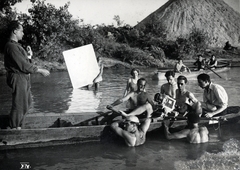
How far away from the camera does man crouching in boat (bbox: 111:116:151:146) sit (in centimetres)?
420

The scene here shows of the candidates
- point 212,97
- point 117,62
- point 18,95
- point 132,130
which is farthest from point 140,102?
point 117,62

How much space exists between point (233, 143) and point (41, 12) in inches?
398

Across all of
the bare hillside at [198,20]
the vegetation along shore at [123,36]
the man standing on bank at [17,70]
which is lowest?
the man standing on bank at [17,70]

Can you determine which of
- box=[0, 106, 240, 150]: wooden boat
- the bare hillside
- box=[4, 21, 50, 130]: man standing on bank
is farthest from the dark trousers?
the bare hillside

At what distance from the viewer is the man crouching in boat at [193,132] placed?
4426 millimetres

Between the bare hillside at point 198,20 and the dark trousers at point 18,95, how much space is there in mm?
14579

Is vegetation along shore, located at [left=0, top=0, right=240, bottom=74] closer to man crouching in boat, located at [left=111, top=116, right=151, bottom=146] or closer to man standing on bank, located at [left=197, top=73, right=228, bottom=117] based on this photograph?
man standing on bank, located at [left=197, top=73, right=228, bottom=117]

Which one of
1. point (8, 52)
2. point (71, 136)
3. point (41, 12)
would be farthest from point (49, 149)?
point (41, 12)

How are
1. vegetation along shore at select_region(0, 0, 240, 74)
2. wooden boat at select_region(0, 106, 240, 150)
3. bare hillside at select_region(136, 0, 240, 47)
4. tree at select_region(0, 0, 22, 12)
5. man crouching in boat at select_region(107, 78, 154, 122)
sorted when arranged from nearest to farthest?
wooden boat at select_region(0, 106, 240, 150) → man crouching in boat at select_region(107, 78, 154, 122) → tree at select_region(0, 0, 22, 12) → vegetation along shore at select_region(0, 0, 240, 74) → bare hillside at select_region(136, 0, 240, 47)

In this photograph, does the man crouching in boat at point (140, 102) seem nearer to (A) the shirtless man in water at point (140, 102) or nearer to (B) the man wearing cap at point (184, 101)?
(A) the shirtless man in water at point (140, 102)

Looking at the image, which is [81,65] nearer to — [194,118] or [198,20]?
[194,118]

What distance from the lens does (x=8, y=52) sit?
3.77 meters

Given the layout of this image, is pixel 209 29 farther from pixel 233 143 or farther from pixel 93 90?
pixel 233 143

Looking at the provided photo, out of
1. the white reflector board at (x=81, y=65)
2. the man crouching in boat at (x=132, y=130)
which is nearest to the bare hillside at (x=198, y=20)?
the white reflector board at (x=81, y=65)
